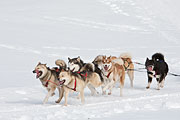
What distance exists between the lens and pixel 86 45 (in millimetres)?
17234

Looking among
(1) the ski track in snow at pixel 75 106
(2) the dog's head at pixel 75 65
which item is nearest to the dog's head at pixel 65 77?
(1) the ski track in snow at pixel 75 106

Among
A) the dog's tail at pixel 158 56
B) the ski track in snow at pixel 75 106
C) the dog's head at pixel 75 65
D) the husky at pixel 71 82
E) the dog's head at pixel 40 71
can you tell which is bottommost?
the ski track in snow at pixel 75 106

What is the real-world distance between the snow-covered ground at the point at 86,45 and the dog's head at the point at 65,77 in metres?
0.48

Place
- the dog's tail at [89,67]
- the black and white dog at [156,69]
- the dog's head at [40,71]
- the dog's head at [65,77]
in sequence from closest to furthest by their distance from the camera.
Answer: the dog's head at [65,77], the dog's head at [40,71], the dog's tail at [89,67], the black and white dog at [156,69]

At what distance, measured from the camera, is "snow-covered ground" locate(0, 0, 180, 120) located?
5.48 m

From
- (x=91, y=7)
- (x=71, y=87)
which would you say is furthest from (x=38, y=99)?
(x=91, y=7)

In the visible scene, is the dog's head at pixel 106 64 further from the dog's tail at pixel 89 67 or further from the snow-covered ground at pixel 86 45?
the snow-covered ground at pixel 86 45

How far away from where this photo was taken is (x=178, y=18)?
88.8 feet

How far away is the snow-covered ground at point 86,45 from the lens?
548 centimetres

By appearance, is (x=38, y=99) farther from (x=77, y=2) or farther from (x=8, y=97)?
(x=77, y=2)

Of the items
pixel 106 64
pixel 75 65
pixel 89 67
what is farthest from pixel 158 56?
pixel 75 65

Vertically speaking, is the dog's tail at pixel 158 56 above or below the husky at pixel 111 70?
above

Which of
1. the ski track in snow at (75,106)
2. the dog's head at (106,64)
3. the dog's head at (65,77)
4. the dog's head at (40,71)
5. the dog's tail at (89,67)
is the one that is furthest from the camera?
the dog's tail at (89,67)

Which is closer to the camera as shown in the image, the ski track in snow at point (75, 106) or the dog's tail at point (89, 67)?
the ski track in snow at point (75, 106)
